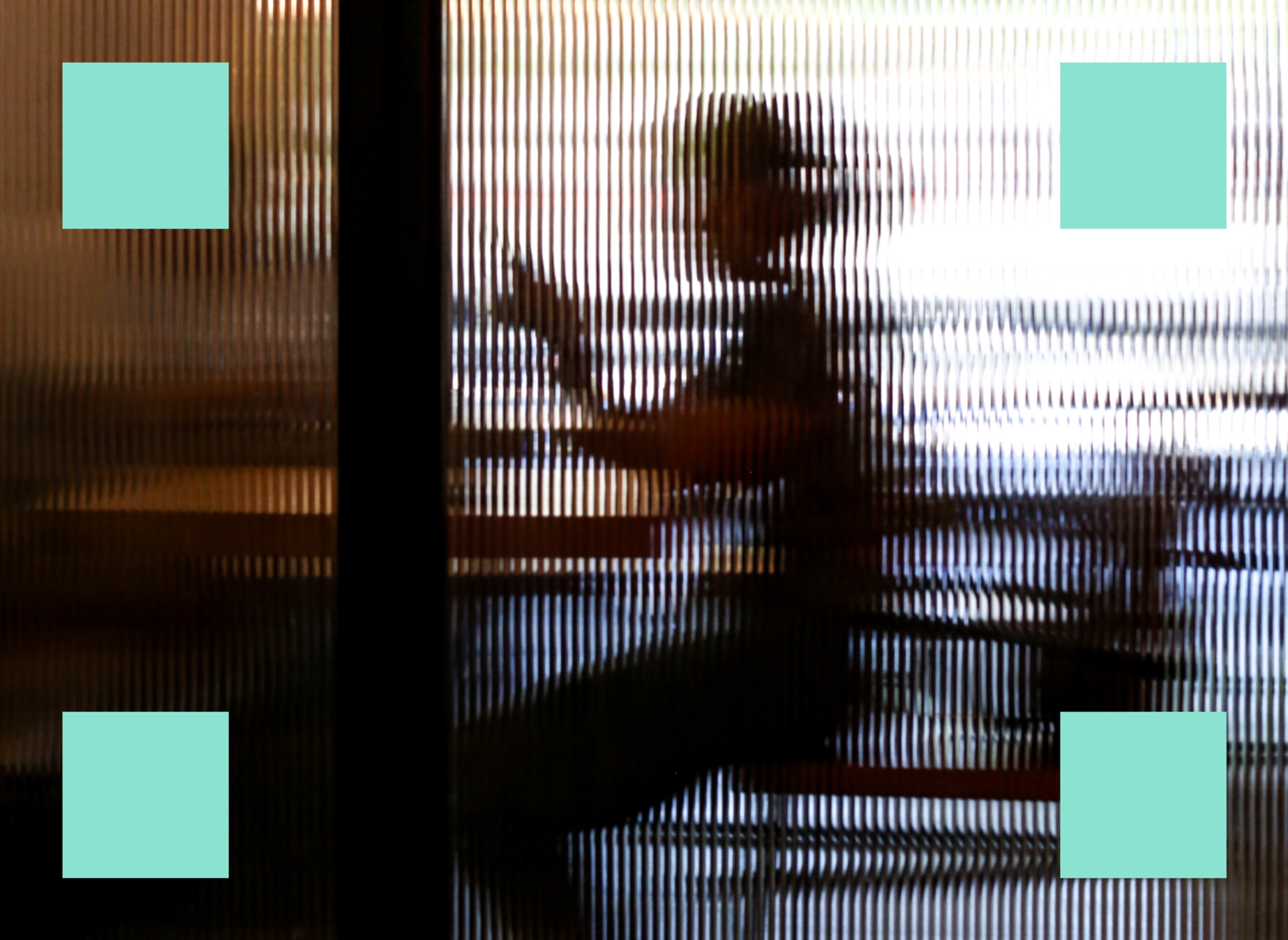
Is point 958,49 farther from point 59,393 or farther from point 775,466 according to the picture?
point 59,393

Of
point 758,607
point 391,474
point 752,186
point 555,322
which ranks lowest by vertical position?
point 758,607

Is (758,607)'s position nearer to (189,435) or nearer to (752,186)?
(752,186)

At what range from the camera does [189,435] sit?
0.96 m

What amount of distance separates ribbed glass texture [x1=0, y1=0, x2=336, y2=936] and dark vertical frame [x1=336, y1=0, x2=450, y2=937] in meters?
0.02

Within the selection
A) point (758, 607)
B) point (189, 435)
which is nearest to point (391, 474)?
point (189, 435)

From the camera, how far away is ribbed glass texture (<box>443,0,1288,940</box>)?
0.95 m

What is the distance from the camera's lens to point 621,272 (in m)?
0.96

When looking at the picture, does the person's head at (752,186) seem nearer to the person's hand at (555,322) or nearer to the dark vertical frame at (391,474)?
the person's hand at (555,322)

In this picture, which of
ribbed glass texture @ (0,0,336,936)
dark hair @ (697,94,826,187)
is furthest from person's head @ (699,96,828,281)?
ribbed glass texture @ (0,0,336,936)

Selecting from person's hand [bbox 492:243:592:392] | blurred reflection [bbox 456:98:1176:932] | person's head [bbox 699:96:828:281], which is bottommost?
blurred reflection [bbox 456:98:1176:932]

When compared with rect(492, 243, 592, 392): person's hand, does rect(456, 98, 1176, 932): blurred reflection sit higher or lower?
lower

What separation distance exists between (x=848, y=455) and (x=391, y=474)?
432 mm

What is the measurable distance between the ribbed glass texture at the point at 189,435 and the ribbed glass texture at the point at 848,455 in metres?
0.14

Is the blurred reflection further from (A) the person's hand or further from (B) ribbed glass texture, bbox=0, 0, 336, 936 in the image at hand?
(B) ribbed glass texture, bbox=0, 0, 336, 936
